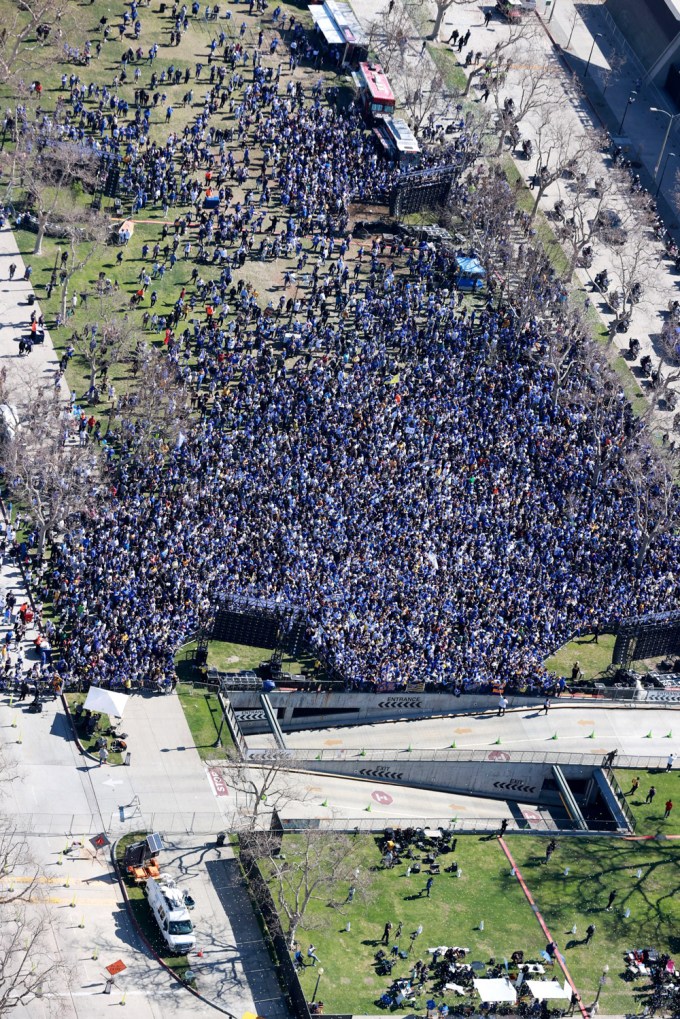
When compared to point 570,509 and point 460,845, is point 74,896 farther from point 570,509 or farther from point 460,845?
point 570,509

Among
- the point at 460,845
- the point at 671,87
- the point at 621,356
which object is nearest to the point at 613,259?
the point at 621,356

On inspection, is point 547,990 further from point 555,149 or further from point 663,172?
point 663,172

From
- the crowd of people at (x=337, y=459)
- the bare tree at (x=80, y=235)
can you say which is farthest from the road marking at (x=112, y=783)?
the bare tree at (x=80, y=235)

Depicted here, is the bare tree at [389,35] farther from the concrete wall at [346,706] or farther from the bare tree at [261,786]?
the bare tree at [261,786]

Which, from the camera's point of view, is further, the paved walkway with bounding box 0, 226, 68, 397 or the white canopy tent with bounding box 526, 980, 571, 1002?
the paved walkway with bounding box 0, 226, 68, 397

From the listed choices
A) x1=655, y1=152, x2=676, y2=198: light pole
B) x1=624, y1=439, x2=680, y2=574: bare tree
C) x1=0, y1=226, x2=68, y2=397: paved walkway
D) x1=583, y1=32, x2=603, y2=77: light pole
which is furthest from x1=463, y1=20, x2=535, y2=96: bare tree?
x1=0, y1=226, x2=68, y2=397: paved walkway

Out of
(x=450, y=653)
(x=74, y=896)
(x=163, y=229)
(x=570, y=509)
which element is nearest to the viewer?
(x=74, y=896)

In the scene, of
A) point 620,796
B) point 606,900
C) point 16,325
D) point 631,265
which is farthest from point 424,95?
point 606,900

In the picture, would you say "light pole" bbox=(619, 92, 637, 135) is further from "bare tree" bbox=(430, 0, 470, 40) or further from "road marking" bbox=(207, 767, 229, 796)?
"road marking" bbox=(207, 767, 229, 796)
